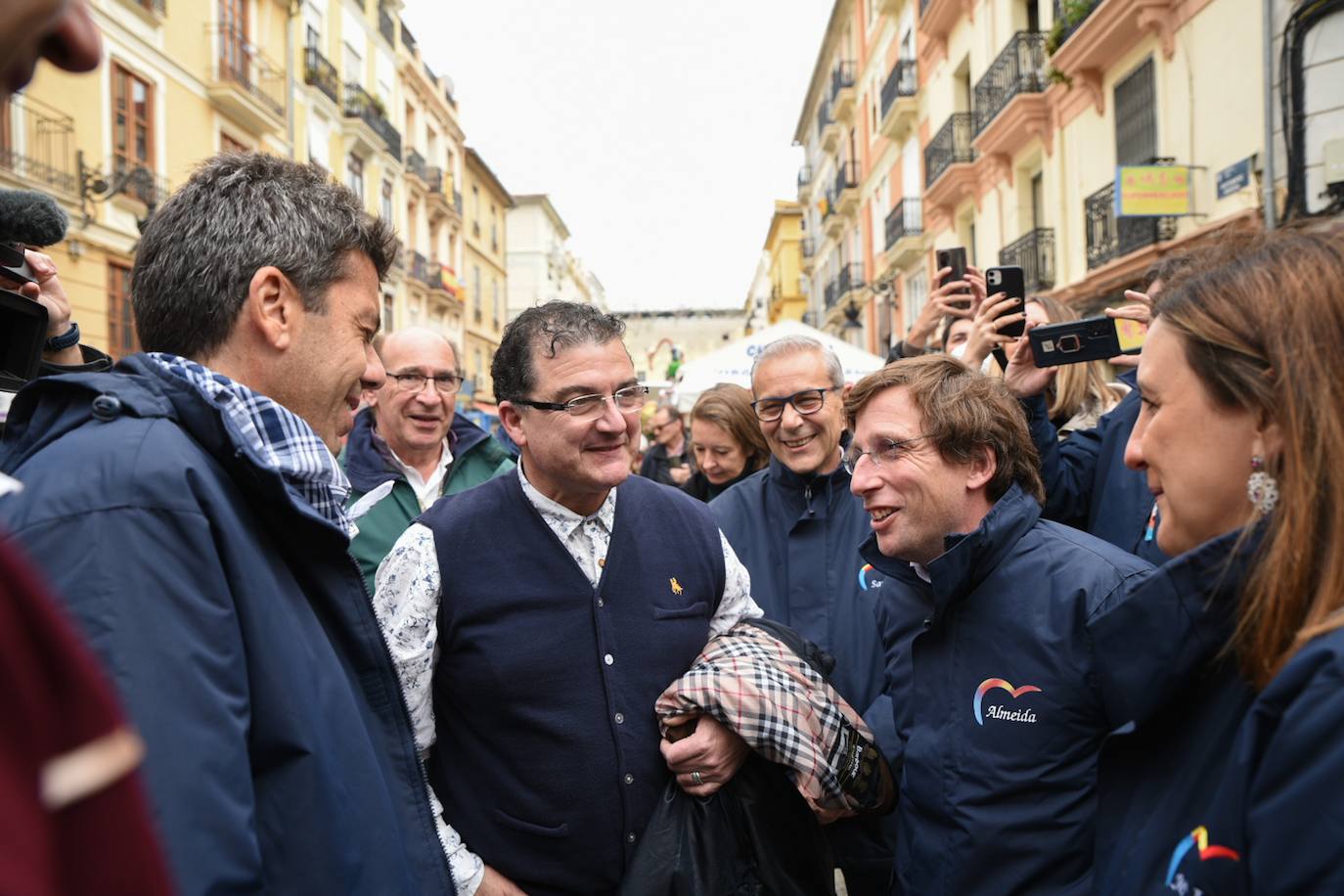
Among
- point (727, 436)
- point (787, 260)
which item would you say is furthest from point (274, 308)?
point (787, 260)

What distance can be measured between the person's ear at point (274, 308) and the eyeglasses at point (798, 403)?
237cm

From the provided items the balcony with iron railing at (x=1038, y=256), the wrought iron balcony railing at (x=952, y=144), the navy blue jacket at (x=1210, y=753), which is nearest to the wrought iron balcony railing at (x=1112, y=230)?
the balcony with iron railing at (x=1038, y=256)

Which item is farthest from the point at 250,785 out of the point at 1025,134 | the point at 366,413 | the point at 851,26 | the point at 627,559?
the point at 851,26

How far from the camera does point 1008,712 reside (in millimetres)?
2256

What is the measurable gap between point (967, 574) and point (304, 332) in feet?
5.22

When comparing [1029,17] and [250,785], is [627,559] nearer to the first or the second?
[250,785]

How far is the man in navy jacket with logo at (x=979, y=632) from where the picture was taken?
221 cm

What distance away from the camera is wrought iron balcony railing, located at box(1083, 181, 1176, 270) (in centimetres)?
1223

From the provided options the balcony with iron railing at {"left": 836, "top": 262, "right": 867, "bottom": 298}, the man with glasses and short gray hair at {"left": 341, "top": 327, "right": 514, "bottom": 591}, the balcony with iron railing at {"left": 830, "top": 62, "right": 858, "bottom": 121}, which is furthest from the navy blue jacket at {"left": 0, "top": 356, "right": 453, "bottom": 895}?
the balcony with iron railing at {"left": 830, "top": 62, "right": 858, "bottom": 121}

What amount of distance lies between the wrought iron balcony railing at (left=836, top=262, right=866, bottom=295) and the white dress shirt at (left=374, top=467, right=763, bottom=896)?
31858mm

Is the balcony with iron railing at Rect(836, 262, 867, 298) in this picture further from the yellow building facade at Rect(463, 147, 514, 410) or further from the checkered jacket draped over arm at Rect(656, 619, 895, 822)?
the checkered jacket draped over arm at Rect(656, 619, 895, 822)

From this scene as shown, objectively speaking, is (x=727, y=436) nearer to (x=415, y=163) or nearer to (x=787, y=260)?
(x=415, y=163)

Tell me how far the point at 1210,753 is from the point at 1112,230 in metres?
14.0

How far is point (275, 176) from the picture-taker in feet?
6.10
